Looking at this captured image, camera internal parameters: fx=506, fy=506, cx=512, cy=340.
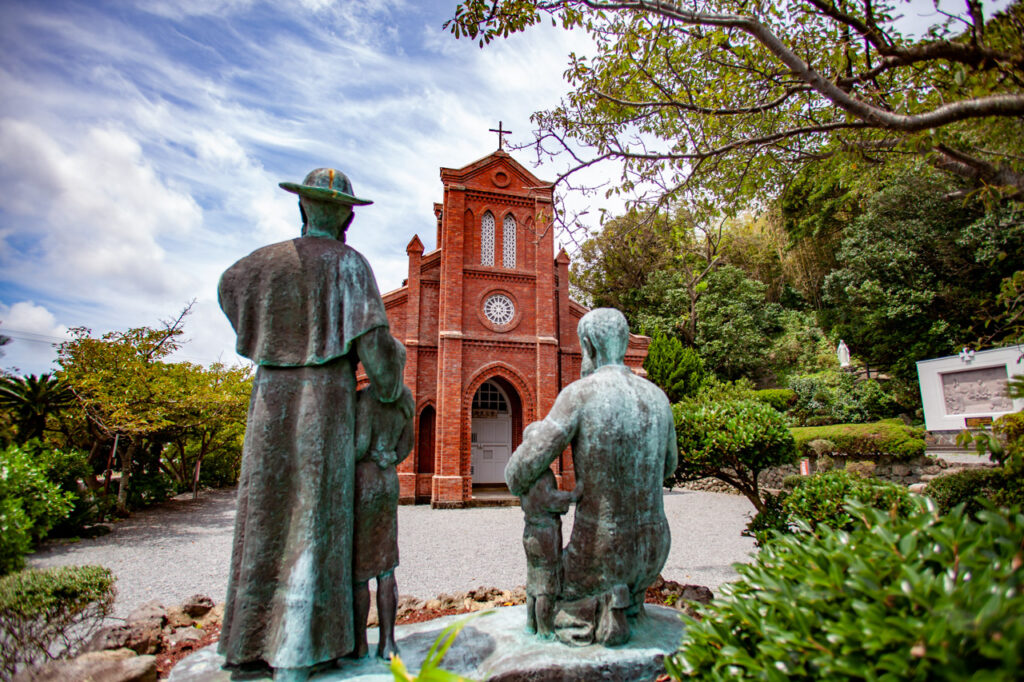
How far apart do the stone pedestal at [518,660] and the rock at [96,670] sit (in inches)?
26.8

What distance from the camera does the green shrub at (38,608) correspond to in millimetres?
3555

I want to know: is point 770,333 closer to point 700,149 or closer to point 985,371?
point 985,371

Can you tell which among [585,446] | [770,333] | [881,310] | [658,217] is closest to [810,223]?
[770,333]

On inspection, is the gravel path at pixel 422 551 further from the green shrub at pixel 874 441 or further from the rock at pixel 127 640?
the green shrub at pixel 874 441

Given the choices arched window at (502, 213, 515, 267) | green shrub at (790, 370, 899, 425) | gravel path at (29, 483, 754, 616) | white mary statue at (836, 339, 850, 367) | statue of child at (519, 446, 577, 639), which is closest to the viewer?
statue of child at (519, 446, 577, 639)

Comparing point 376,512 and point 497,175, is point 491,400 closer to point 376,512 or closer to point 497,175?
point 497,175

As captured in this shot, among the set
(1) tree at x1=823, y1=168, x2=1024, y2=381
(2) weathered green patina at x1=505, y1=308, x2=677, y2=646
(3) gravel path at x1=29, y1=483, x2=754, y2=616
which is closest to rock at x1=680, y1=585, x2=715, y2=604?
(3) gravel path at x1=29, y1=483, x2=754, y2=616

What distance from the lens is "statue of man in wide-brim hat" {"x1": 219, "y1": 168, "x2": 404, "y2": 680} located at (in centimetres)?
248

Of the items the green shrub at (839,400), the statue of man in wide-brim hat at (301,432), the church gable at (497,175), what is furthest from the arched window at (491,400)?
the statue of man in wide-brim hat at (301,432)

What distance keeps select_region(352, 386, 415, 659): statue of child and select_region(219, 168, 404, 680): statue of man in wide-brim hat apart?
7 cm

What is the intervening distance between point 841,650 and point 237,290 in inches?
120

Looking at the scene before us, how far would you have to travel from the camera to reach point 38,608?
363cm

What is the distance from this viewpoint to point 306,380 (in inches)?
107

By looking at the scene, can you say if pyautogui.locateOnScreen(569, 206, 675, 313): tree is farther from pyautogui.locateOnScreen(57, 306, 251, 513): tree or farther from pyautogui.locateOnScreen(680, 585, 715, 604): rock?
pyautogui.locateOnScreen(680, 585, 715, 604): rock
